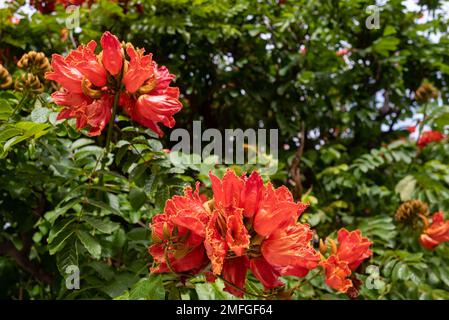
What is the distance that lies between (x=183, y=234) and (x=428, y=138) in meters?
2.03

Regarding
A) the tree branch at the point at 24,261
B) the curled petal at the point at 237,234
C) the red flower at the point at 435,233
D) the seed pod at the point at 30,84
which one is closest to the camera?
the curled petal at the point at 237,234

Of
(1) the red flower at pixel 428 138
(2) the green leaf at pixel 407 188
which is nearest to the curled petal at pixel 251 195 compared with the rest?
(2) the green leaf at pixel 407 188

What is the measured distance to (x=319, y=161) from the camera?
8.08 ft

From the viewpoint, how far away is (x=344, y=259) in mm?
1261

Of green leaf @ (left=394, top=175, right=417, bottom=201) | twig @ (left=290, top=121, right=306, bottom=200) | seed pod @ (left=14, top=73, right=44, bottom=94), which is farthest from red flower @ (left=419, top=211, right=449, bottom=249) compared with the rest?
seed pod @ (left=14, top=73, right=44, bottom=94)

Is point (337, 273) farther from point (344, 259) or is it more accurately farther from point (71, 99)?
point (71, 99)

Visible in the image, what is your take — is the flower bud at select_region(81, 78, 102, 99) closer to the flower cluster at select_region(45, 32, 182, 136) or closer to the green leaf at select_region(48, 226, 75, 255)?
the flower cluster at select_region(45, 32, 182, 136)

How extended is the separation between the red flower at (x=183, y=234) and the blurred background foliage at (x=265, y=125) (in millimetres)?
407

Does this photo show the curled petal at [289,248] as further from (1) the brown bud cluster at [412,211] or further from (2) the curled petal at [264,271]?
(1) the brown bud cluster at [412,211]

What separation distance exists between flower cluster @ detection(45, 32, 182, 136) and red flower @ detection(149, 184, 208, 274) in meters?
0.27

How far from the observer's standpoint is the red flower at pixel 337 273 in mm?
1203

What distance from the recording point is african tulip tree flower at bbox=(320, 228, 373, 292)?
121 centimetres

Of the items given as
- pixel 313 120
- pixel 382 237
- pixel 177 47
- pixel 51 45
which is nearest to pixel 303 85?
pixel 313 120

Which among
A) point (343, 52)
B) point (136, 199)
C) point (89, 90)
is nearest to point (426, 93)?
point (343, 52)
